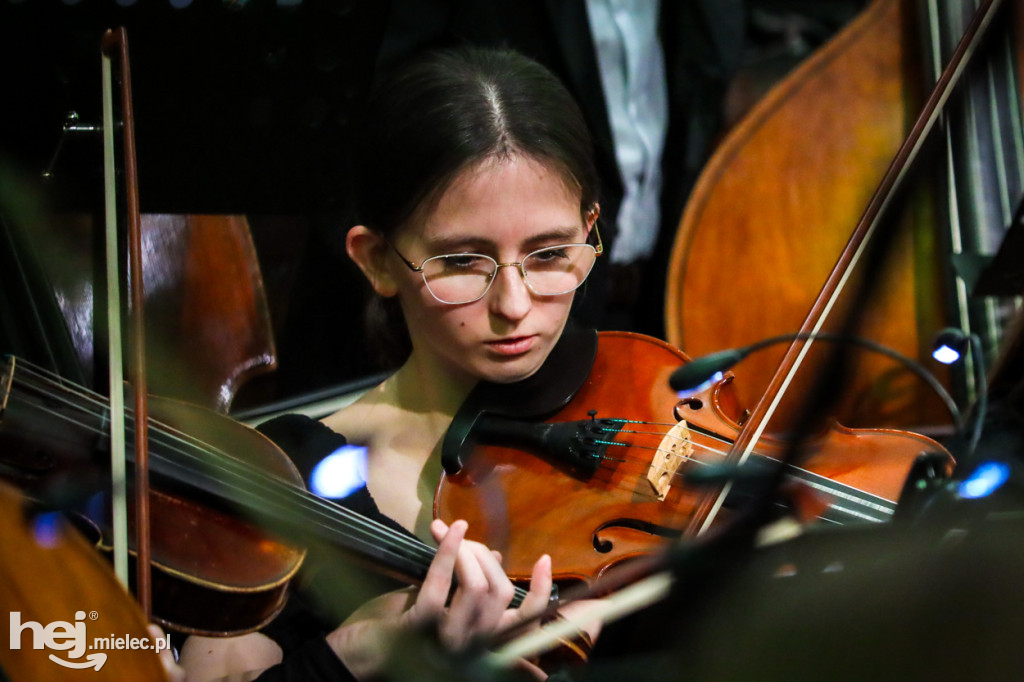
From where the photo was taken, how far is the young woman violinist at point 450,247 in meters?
0.83

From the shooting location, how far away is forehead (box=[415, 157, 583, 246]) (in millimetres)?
825

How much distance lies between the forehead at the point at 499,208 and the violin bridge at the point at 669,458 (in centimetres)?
20

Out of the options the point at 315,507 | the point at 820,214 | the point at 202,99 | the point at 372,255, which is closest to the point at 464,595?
the point at 315,507

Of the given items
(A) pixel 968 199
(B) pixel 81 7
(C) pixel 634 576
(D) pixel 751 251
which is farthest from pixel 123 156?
(A) pixel 968 199

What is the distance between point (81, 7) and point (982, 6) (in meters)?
0.74

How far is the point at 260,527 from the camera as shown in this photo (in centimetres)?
72

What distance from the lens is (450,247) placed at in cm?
84

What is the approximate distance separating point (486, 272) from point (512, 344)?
0.07 m

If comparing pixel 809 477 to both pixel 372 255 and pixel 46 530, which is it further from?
pixel 46 530

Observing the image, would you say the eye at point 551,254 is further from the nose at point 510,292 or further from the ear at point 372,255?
the ear at point 372,255

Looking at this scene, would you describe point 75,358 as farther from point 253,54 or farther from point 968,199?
point 968,199

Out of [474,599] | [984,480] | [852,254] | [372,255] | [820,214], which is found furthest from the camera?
[820,214]

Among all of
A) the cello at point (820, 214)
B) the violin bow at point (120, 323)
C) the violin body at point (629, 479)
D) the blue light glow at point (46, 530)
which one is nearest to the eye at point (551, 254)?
the violin body at point (629, 479)

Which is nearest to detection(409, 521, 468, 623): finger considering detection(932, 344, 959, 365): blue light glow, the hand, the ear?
the hand
